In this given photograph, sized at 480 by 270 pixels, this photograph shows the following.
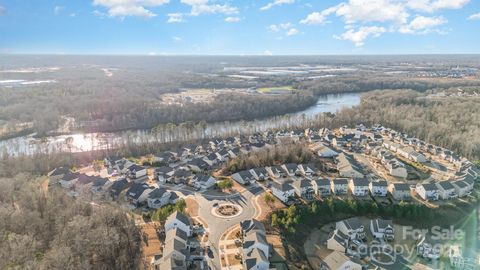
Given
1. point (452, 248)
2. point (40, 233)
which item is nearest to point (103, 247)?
point (40, 233)

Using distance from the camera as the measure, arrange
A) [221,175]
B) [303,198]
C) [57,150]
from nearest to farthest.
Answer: [303,198] → [221,175] → [57,150]

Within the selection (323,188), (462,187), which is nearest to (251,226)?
(323,188)

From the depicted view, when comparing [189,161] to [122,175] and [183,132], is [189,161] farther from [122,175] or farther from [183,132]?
[183,132]

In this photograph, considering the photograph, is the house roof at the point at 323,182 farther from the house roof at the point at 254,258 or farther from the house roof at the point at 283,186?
the house roof at the point at 254,258

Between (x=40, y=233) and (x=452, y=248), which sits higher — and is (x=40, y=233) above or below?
above

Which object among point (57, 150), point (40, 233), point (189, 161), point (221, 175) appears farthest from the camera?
point (57, 150)

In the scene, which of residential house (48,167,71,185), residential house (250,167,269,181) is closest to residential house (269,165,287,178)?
residential house (250,167,269,181)

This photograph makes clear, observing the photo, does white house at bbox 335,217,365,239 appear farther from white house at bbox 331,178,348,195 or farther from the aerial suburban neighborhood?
white house at bbox 331,178,348,195

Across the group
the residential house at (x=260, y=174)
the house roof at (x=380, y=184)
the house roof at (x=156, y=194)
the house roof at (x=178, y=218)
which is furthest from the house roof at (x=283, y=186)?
the house roof at (x=156, y=194)
